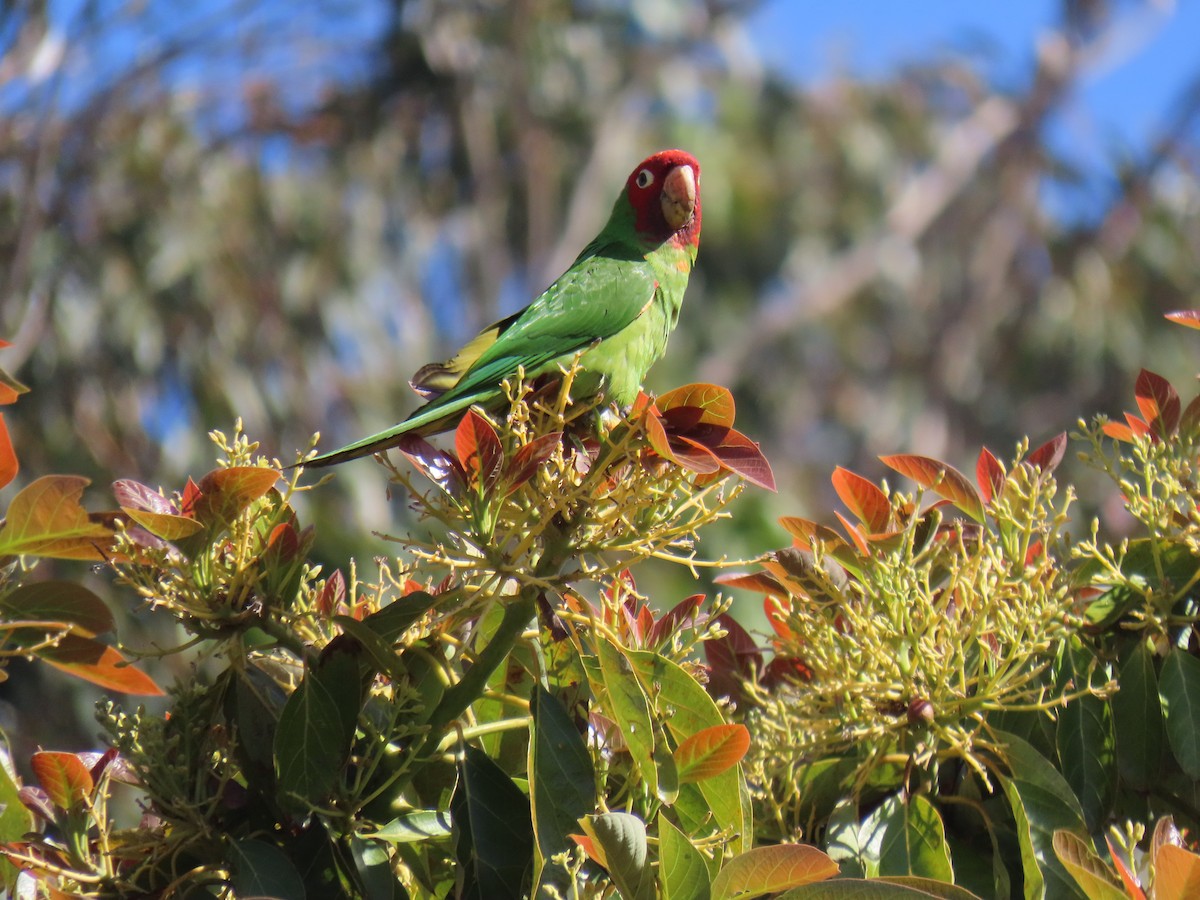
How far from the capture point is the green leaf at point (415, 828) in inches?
55.9

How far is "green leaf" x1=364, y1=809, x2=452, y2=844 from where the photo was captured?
1.42 m

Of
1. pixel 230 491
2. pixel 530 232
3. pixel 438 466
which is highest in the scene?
pixel 230 491

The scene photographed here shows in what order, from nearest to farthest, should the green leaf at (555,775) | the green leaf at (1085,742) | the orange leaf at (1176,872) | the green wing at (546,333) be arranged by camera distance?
1. the orange leaf at (1176,872)
2. the green leaf at (555,775)
3. the green leaf at (1085,742)
4. the green wing at (546,333)

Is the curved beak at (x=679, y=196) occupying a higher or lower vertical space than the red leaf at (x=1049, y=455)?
higher

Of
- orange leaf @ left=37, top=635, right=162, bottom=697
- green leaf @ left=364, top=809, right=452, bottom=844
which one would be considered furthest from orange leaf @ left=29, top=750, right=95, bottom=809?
green leaf @ left=364, top=809, right=452, bottom=844

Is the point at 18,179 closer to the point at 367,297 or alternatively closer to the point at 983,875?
the point at 367,297

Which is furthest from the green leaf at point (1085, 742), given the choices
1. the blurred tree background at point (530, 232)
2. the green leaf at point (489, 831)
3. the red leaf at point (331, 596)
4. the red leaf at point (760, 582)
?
the blurred tree background at point (530, 232)

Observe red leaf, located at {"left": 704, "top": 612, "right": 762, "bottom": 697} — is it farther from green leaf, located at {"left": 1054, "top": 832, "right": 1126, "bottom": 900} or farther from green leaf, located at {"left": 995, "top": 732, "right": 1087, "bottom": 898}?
green leaf, located at {"left": 1054, "top": 832, "right": 1126, "bottom": 900}

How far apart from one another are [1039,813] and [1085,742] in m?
0.17

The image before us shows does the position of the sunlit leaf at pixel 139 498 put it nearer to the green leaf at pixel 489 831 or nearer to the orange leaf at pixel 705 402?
the green leaf at pixel 489 831

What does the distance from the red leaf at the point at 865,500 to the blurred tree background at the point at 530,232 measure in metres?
3.51

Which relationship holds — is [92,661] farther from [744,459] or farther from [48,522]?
[744,459]

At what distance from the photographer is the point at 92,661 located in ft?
5.46

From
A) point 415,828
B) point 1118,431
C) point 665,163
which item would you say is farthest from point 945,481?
point 665,163
